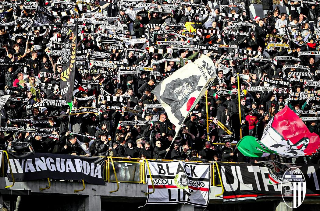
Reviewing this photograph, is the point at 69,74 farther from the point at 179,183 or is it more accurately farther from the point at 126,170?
the point at 179,183

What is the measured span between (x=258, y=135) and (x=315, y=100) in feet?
13.8

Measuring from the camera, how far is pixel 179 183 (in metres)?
29.9

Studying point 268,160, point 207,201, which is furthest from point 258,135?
point 207,201

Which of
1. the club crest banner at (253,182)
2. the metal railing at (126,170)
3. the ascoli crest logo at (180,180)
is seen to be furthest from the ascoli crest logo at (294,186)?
the metal railing at (126,170)

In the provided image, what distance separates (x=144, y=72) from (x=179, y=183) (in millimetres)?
6236

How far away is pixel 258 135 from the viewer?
33219mm

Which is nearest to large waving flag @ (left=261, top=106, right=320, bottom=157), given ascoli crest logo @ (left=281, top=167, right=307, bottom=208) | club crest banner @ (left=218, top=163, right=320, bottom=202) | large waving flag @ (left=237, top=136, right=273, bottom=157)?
large waving flag @ (left=237, top=136, right=273, bottom=157)

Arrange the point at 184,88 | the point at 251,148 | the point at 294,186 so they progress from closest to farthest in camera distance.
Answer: the point at 184,88
the point at 251,148
the point at 294,186

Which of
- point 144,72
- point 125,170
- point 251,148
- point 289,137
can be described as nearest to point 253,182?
point 251,148

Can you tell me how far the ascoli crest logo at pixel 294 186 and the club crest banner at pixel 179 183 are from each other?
10.6ft

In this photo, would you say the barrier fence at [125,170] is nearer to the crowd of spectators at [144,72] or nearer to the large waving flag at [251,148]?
the crowd of spectators at [144,72]

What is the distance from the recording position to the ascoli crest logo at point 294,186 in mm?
31672

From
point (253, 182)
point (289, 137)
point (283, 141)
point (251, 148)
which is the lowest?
point (253, 182)

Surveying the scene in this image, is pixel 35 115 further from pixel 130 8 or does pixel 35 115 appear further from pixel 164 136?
pixel 130 8
